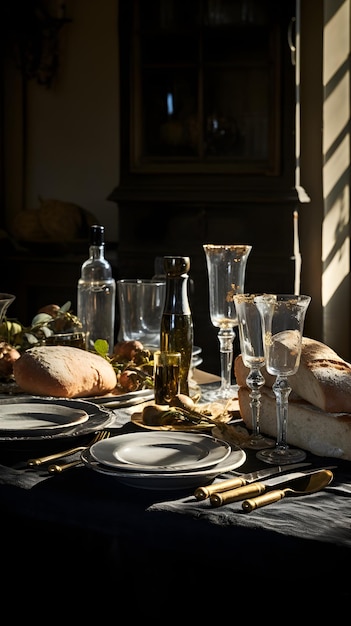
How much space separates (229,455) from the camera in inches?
51.7

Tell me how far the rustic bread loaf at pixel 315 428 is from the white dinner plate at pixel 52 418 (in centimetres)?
27

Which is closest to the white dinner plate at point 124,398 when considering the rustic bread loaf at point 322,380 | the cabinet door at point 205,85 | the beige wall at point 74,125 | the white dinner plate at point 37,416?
the white dinner plate at point 37,416

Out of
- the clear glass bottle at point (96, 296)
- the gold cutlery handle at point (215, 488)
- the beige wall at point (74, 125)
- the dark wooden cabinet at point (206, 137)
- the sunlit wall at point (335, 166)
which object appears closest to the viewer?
the gold cutlery handle at point (215, 488)

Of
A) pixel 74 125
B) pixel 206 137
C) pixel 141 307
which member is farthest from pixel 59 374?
pixel 74 125

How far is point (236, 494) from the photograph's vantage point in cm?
118

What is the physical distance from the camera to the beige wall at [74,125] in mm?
4262

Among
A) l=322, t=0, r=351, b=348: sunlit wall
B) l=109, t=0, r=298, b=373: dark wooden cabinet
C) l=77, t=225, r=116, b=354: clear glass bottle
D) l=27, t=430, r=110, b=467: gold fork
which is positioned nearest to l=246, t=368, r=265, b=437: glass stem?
l=27, t=430, r=110, b=467: gold fork

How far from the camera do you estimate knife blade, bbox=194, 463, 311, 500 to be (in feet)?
3.91

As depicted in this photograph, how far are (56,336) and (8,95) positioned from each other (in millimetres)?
2780

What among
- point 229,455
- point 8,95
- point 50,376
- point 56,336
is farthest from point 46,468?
point 8,95

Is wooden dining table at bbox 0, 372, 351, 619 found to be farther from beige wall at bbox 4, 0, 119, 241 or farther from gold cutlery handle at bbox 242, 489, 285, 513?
beige wall at bbox 4, 0, 119, 241

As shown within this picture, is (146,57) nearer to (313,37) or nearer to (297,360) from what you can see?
(313,37)

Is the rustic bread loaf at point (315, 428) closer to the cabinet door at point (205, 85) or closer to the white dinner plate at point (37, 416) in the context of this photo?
the white dinner plate at point (37, 416)

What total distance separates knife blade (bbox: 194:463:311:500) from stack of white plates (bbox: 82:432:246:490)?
0.07 ft
